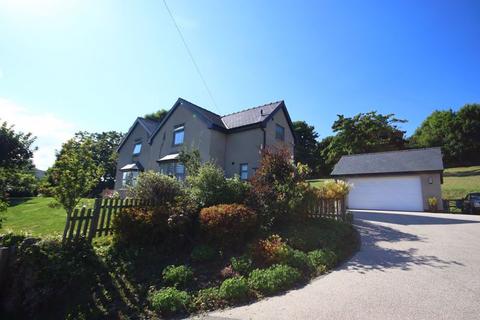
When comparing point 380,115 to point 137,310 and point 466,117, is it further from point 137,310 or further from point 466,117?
point 137,310

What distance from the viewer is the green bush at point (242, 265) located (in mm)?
5826

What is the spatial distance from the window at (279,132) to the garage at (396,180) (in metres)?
7.10

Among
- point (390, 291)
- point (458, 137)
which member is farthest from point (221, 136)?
point (458, 137)

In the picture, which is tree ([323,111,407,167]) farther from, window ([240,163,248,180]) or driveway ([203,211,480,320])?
driveway ([203,211,480,320])

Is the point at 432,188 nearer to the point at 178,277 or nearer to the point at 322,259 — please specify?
the point at 322,259

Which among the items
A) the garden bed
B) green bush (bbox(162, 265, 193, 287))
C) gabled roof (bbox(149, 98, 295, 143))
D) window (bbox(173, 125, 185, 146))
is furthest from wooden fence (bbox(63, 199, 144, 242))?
window (bbox(173, 125, 185, 146))

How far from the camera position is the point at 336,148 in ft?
136

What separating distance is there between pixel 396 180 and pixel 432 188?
246 centimetres

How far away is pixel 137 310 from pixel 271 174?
6.18m

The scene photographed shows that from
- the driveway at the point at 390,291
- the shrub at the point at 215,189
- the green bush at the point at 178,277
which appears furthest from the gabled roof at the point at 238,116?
the green bush at the point at 178,277

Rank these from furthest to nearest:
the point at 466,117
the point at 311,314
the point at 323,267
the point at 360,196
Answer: the point at 466,117 < the point at 360,196 < the point at 323,267 < the point at 311,314

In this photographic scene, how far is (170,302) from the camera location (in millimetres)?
4527

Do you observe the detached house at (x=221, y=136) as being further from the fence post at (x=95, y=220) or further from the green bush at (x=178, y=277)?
the green bush at (x=178, y=277)

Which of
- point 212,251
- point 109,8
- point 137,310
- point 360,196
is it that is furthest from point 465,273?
point 360,196
